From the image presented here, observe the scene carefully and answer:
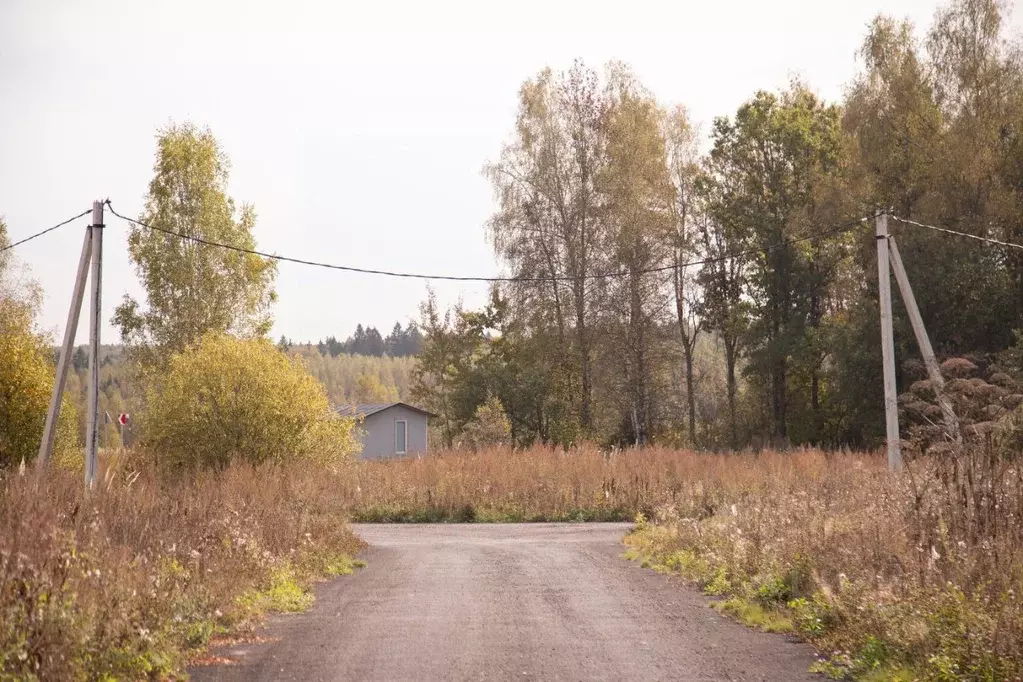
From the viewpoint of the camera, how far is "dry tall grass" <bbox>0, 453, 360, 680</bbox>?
8.33 m

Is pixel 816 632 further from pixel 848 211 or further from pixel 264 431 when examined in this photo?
pixel 848 211

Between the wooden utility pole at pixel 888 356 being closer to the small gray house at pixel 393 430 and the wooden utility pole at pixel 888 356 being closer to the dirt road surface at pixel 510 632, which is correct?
the dirt road surface at pixel 510 632

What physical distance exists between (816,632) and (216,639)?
562 centimetres

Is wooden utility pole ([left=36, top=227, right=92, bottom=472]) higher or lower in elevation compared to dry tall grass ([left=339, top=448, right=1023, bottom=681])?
higher

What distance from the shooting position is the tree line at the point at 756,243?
130ft

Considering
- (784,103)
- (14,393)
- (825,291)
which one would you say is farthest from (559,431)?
(14,393)

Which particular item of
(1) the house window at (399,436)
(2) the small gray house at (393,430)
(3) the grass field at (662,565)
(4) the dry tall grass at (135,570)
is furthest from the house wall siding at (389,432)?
(4) the dry tall grass at (135,570)

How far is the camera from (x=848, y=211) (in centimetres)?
4359

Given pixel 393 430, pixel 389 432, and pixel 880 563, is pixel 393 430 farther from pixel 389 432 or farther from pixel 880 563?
pixel 880 563

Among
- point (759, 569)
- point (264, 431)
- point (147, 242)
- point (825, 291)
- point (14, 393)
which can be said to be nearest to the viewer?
point (759, 569)

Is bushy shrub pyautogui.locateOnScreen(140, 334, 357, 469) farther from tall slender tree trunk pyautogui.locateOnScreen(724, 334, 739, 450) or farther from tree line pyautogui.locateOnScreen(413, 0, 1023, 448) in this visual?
tall slender tree trunk pyautogui.locateOnScreen(724, 334, 739, 450)

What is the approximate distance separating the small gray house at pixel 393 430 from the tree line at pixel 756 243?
1151 centimetres

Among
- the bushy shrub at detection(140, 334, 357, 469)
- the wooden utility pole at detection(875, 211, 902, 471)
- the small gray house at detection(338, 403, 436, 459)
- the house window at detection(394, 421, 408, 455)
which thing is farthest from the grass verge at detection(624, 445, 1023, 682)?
the house window at detection(394, 421, 408, 455)

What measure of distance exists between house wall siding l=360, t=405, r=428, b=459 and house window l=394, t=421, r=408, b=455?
0.45 ft
